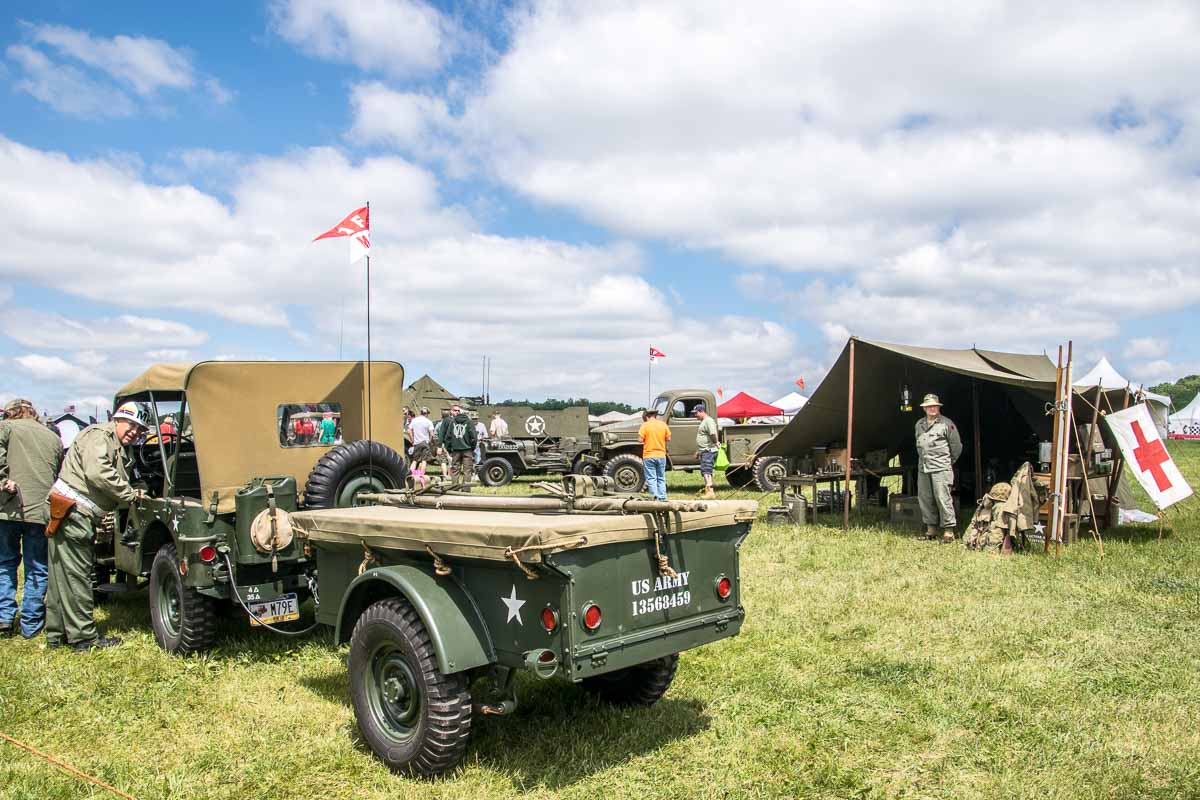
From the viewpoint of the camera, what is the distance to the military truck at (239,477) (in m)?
5.12

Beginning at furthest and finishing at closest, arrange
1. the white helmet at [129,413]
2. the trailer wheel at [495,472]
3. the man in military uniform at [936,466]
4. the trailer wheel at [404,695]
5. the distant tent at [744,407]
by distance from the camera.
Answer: the distant tent at [744,407], the trailer wheel at [495,472], the man in military uniform at [936,466], the white helmet at [129,413], the trailer wheel at [404,695]

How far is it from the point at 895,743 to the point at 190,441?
5386mm

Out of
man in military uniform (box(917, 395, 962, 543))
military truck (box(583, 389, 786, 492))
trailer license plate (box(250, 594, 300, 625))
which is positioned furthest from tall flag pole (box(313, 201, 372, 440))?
military truck (box(583, 389, 786, 492))

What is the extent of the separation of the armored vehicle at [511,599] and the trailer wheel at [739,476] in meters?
11.9

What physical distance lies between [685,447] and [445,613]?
12975mm

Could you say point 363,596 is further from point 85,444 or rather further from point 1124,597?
point 1124,597

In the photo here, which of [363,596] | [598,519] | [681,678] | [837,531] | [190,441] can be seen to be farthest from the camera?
[837,531]

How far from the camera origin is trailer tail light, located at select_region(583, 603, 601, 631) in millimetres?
3219

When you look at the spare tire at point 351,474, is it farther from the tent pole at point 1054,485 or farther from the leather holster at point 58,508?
the tent pole at point 1054,485

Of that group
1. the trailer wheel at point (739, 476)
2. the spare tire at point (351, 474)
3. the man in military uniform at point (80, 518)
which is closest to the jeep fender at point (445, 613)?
the spare tire at point (351, 474)

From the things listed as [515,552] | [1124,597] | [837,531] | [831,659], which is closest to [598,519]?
[515,552]

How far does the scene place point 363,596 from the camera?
153 inches

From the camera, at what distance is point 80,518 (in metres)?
5.64

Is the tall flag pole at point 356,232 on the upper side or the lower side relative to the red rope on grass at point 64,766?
upper
